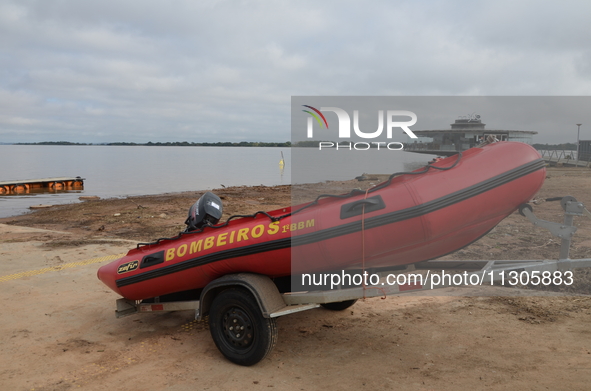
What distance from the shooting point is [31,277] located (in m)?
6.82

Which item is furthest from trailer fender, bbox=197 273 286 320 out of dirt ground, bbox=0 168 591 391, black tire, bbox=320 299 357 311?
black tire, bbox=320 299 357 311

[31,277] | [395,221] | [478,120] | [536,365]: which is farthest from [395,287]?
[478,120]

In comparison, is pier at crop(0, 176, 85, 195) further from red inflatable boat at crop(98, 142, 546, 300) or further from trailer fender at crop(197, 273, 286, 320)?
red inflatable boat at crop(98, 142, 546, 300)

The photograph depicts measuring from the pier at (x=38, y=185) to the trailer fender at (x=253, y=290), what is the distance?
89.8 ft

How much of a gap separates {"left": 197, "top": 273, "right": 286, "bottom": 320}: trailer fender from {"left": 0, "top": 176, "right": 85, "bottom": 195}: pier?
89.8 feet

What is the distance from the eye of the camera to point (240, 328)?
404 cm

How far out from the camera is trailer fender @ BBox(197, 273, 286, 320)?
3811mm

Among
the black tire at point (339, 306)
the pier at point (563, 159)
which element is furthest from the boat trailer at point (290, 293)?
the pier at point (563, 159)

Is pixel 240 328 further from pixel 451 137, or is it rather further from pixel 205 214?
pixel 451 137

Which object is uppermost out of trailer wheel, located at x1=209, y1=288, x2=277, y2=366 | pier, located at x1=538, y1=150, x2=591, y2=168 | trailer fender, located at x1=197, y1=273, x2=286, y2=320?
pier, located at x1=538, y1=150, x2=591, y2=168

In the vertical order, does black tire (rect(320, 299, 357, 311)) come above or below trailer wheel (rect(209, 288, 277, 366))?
below

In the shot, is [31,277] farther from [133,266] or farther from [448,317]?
[448,317]

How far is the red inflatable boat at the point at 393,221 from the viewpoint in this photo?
362 centimetres

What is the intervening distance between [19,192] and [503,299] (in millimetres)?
29230
